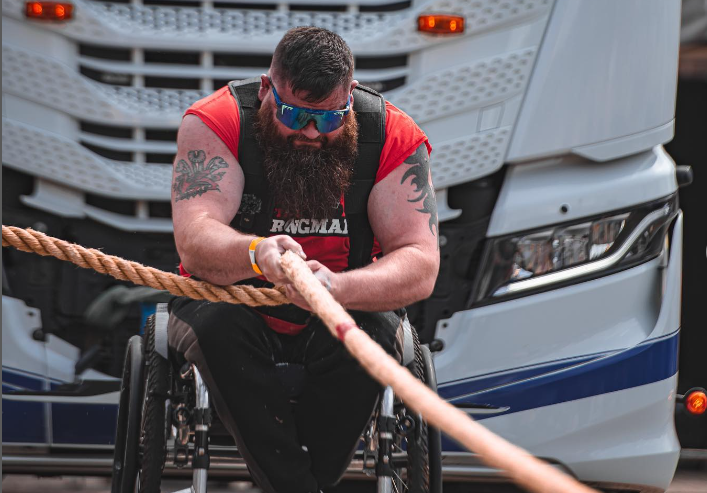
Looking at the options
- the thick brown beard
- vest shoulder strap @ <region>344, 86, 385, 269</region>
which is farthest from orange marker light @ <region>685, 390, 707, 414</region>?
the thick brown beard

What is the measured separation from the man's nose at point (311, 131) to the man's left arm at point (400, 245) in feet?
0.83

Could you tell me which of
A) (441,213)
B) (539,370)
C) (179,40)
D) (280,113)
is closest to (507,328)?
(539,370)

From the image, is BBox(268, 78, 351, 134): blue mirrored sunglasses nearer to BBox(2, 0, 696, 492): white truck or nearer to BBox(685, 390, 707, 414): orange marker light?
BBox(2, 0, 696, 492): white truck

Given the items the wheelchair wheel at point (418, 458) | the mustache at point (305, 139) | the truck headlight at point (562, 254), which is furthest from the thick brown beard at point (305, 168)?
the truck headlight at point (562, 254)

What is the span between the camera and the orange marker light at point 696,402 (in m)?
4.36

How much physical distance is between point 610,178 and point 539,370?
2.47 ft

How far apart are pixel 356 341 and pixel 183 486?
118 inches

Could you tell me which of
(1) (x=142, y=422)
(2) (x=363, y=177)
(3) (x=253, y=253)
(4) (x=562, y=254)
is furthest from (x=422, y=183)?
(1) (x=142, y=422)

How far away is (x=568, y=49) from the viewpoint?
12.9 feet

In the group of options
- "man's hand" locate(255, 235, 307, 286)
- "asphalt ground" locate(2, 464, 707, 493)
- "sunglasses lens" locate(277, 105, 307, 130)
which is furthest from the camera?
"asphalt ground" locate(2, 464, 707, 493)

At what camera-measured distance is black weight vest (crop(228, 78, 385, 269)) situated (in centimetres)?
324

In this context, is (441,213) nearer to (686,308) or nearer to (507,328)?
(507,328)

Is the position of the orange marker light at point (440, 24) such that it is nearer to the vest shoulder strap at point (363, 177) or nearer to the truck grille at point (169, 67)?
the truck grille at point (169, 67)

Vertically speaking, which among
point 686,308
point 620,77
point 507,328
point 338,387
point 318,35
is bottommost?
point 686,308
